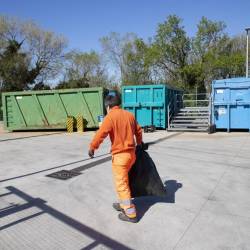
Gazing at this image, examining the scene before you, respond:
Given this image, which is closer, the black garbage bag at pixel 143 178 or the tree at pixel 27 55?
the black garbage bag at pixel 143 178

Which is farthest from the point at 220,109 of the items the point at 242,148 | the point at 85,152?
the point at 85,152

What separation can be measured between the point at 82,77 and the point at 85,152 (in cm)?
3643

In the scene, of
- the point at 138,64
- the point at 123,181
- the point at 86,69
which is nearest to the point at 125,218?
the point at 123,181

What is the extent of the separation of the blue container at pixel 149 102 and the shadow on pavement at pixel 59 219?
1010cm

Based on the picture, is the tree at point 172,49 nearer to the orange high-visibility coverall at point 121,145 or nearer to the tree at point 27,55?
the tree at point 27,55

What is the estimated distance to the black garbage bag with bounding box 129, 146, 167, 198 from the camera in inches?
166

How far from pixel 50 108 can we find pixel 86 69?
29.9 metres

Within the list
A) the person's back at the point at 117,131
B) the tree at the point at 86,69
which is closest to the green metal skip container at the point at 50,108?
the person's back at the point at 117,131

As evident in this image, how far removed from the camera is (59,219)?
13.5ft

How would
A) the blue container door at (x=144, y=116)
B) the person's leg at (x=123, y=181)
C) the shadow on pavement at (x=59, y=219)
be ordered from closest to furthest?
the shadow on pavement at (x=59, y=219) → the person's leg at (x=123, y=181) → the blue container door at (x=144, y=116)

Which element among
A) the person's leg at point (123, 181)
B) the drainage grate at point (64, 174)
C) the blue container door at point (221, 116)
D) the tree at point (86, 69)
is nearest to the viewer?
the person's leg at point (123, 181)

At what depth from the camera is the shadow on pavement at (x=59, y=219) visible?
3.43m

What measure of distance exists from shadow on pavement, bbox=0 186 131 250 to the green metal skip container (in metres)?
9.97

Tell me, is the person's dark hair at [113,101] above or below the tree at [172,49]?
below
